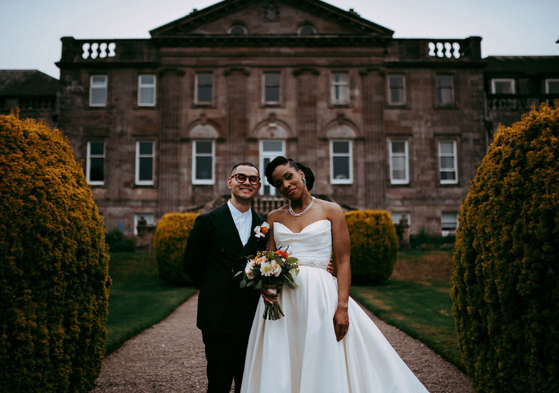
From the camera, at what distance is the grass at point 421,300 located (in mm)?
7113

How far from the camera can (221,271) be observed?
3.86m

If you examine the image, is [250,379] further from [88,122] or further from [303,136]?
[88,122]

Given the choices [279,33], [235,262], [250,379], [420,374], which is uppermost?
[279,33]

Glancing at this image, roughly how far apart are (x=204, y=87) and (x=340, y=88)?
796 centimetres

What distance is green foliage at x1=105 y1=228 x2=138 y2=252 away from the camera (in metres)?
19.3

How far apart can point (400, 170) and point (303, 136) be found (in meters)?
6.12

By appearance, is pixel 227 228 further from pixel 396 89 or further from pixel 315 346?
pixel 396 89

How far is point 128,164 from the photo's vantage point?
24328 millimetres

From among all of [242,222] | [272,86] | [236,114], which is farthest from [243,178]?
[272,86]

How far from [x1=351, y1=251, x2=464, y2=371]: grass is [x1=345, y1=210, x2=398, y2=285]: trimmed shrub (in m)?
0.47

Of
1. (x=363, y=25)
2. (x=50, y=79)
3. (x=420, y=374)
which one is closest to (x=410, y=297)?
(x=420, y=374)

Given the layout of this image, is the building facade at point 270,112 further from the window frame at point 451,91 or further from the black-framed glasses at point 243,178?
the black-framed glasses at point 243,178

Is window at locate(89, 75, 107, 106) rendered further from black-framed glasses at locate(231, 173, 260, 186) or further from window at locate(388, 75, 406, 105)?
black-framed glasses at locate(231, 173, 260, 186)

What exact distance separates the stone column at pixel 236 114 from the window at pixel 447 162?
38.1ft
